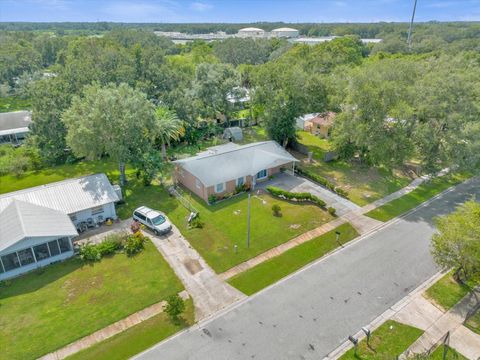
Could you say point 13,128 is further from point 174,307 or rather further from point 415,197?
point 415,197

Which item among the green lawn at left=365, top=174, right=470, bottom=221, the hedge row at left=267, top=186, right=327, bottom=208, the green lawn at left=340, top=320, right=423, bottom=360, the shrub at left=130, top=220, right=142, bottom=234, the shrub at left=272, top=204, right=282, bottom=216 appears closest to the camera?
the green lawn at left=340, top=320, right=423, bottom=360

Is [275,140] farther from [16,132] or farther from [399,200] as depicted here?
[16,132]

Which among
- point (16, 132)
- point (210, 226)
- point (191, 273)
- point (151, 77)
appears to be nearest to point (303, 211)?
point (210, 226)

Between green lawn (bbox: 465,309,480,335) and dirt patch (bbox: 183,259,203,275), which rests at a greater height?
dirt patch (bbox: 183,259,203,275)

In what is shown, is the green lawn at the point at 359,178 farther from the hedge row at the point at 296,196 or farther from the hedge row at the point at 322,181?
the hedge row at the point at 296,196

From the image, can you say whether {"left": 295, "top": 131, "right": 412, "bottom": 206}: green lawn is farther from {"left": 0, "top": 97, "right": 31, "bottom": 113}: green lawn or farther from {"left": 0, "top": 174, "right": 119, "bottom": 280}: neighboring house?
{"left": 0, "top": 97, "right": 31, "bottom": 113}: green lawn

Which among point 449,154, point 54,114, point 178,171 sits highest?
point 54,114

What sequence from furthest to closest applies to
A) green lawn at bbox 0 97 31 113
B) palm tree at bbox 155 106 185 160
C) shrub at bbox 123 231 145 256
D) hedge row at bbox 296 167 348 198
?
1. green lawn at bbox 0 97 31 113
2. palm tree at bbox 155 106 185 160
3. hedge row at bbox 296 167 348 198
4. shrub at bbox 123 231 145 256

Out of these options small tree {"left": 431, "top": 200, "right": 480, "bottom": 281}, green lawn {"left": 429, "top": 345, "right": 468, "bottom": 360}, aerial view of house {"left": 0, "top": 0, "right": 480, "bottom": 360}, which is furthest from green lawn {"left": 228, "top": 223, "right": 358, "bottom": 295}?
green lawn {"left": 429, "top": 345, "right": 468, "bottom": 360}

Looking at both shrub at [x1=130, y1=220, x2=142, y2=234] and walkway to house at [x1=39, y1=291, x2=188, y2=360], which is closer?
walkway to house at [x1=39, y1=291, x2=188, y2=360]
